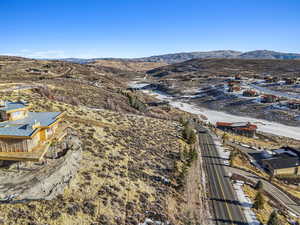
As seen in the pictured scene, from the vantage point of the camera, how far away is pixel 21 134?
1636 centimetres

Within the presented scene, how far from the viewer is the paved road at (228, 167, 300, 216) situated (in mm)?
32469

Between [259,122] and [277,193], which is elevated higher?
[259,122]

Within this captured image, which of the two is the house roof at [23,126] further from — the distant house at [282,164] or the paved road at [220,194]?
the distant house at [282,164]

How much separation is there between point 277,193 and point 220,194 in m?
13.1

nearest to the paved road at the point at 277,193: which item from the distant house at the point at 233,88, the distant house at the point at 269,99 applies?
the distant house at the point at 269,99

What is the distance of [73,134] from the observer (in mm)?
27391

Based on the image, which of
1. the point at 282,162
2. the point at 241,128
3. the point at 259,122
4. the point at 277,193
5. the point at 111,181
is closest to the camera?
the point at 111,181

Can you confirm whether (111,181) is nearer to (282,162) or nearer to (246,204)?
(246,204)

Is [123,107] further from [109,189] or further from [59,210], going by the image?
[59,210]

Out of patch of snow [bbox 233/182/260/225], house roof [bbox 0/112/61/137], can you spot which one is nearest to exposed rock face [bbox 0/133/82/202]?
house roof [bbox 0/112/61/137]

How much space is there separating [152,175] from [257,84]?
464 feet

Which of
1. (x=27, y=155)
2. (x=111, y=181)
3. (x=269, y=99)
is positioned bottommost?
(x=269, y=99)

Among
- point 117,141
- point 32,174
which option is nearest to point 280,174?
point 117,141

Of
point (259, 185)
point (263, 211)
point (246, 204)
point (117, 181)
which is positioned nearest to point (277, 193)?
point (259, 185)
